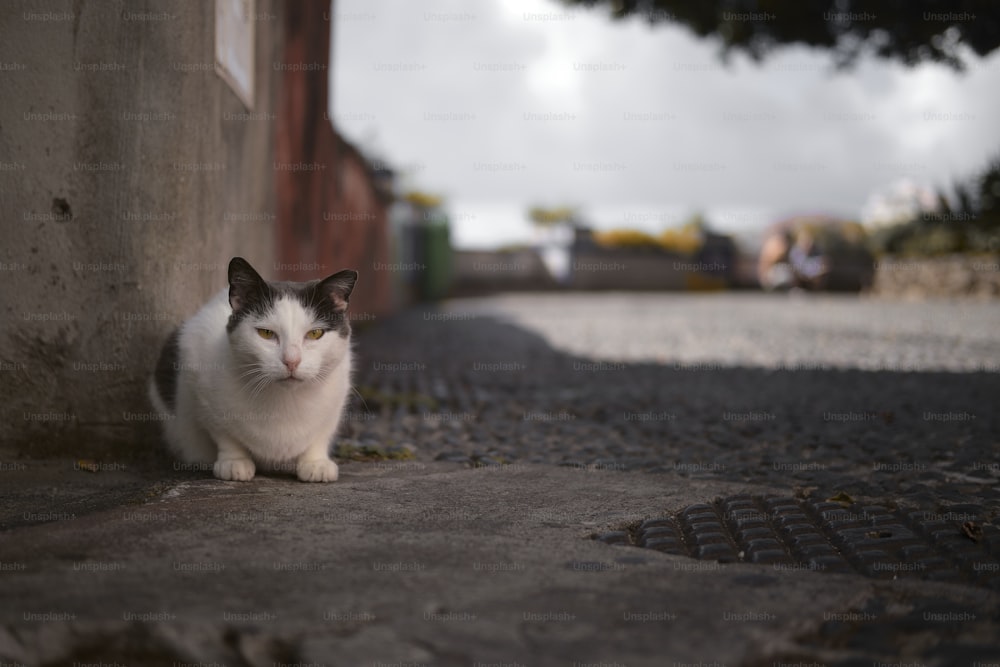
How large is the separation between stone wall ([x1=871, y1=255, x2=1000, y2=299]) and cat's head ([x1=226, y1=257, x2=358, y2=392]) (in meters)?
19.8

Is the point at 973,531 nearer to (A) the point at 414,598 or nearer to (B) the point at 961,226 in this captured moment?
(A) the point at 414,598

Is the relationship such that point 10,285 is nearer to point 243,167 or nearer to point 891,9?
point 243,167

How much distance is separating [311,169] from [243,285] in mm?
4916

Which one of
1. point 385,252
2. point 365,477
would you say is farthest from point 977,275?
point 365,477

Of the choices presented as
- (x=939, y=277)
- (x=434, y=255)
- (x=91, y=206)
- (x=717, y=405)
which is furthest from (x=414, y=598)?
(x=939, y=277)

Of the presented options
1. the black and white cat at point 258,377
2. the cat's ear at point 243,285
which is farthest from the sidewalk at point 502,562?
the cat's ear at point 243,285

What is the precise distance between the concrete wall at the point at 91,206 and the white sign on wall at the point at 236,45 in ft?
1.03

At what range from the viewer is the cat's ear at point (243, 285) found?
9.37 feet

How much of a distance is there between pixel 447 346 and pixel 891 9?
21.4 feet

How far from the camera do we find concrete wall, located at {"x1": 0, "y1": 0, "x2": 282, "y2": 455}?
3029 mm

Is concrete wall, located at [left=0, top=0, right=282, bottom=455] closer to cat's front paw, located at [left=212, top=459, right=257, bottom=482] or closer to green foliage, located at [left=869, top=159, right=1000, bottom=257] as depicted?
cat's front paw, located at [left=212, top=459, right=257, bottom=482]

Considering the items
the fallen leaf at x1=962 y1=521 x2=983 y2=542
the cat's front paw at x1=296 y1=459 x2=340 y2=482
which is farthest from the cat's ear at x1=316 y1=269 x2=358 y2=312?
the fallen leaf at x1=962 y1=521 x2=983 y2=542

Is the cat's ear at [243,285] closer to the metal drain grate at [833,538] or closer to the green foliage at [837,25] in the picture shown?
the metal drain grate at [833,538]

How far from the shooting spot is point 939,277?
20.4 meters
